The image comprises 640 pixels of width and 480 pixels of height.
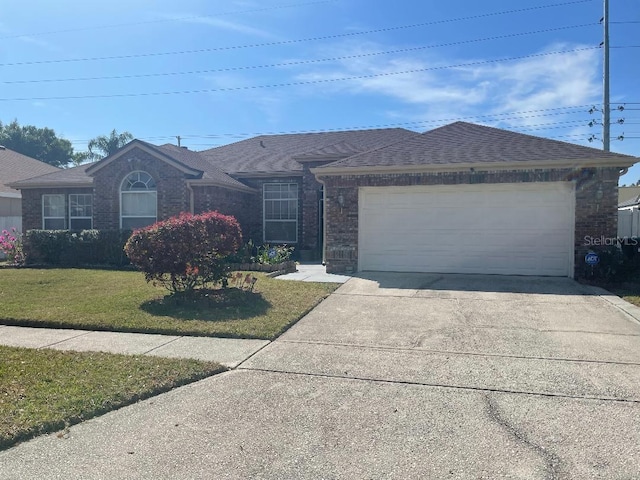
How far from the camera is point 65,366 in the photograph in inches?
208

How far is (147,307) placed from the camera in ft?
27.9

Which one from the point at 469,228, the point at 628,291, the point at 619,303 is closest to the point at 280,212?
the point at 469,228

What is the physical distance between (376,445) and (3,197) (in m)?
23.3

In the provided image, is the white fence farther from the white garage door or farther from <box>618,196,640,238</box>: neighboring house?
the white garage door

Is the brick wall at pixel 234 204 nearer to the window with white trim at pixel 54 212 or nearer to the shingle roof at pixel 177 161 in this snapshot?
the shingle roof at pixel 177 161

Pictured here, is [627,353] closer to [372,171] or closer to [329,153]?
[372,171]

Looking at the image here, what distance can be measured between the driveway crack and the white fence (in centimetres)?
1345

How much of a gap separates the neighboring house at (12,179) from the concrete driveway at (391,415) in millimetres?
18222

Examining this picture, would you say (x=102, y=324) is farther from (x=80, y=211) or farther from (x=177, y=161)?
(x=80, y=211)

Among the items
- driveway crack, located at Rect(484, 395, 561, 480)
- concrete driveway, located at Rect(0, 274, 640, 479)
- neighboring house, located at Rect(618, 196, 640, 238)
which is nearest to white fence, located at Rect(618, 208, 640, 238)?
neighboring house, located at Rect(618, 196, 640, 238)

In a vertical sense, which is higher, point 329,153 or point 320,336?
point 329,153

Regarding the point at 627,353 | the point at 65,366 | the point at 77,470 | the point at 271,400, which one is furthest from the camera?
the point at 627,353

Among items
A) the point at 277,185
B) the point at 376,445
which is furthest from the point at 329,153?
the point at 376,445

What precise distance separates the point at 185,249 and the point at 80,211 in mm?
12154
